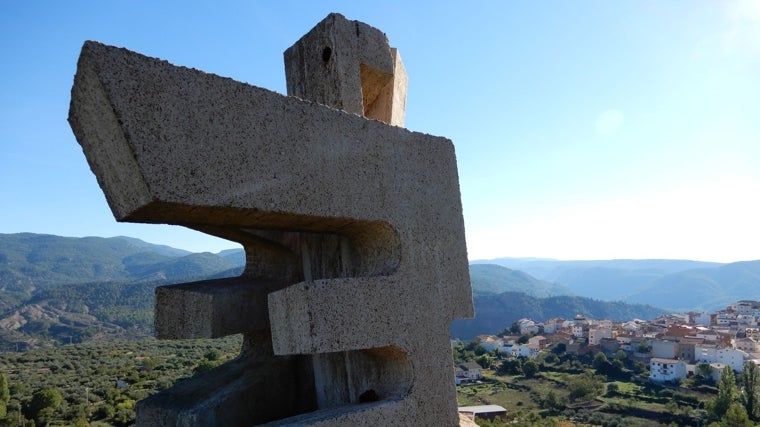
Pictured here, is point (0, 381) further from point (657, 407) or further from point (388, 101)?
point (657, 407)

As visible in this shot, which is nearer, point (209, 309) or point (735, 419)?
point (209, 309)

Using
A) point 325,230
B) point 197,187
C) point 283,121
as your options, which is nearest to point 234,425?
point 325,230

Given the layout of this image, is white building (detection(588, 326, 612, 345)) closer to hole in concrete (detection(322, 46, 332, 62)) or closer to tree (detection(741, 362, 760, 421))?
tree (detection(741, 362, 760, 421))

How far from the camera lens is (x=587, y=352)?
89.3 meters

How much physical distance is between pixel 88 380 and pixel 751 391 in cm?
6758

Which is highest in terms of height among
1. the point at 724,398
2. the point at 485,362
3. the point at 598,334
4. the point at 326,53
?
the point at 326,53

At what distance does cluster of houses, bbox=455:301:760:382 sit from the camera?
7262 cm

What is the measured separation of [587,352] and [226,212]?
9786cm

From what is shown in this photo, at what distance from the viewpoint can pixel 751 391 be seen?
55062 millimetres

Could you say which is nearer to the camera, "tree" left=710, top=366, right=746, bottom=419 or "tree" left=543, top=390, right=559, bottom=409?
"tree" left=710, top=366, right=746, bottom=419

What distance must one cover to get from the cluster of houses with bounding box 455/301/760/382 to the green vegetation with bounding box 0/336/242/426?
47.1 meters

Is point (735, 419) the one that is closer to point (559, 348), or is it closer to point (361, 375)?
point (559, 348)

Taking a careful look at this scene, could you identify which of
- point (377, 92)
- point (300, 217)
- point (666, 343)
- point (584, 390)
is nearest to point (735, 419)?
point (584, 390)

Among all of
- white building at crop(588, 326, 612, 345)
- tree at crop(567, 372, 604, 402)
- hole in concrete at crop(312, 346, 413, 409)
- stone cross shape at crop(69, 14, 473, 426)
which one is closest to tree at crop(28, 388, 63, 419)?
stone cross shape at crop(69, 14, 473, 426)
